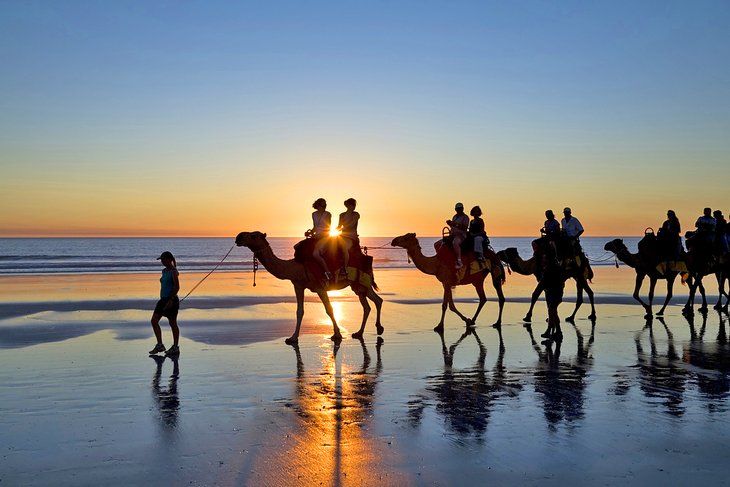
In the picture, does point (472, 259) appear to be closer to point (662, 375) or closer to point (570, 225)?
point (570, 225)

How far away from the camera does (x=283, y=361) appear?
40.9 ft

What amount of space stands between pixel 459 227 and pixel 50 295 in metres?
16.8

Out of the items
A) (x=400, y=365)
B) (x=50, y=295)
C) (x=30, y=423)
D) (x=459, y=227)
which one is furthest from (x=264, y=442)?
(x=50, y=295)

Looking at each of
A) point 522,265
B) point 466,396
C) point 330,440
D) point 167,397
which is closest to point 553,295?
point 522,265

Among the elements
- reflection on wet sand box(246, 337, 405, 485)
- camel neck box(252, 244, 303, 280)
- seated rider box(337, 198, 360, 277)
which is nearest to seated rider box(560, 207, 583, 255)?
seated rider box(337, 198, 360, 277)

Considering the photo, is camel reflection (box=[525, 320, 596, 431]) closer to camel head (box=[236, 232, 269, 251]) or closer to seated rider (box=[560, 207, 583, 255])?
seated rider (box=[560, 207, 583, 255])

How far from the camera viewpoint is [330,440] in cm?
759

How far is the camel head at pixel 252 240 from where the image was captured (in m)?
15.2

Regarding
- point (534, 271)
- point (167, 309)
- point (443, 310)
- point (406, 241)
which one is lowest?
point (443, 310)

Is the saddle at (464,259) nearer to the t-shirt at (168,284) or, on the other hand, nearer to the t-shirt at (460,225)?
the t-shirt at (460,225)

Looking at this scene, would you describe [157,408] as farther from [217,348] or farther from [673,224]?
[673,224]

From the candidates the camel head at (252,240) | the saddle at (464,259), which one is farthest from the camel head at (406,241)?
the camel head at (252,240)

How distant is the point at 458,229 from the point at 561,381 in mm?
7238

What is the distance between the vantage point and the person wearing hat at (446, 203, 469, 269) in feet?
57.1
